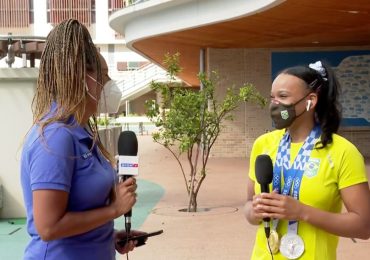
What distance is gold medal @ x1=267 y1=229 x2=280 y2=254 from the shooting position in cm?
270

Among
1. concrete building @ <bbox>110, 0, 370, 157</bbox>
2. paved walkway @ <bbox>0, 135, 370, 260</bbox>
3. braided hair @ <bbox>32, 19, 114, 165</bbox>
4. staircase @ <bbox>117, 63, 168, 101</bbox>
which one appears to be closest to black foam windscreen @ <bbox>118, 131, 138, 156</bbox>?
braided hair @ <bbox>32, 19, 114, 165</bbox>

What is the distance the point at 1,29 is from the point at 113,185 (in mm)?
58210

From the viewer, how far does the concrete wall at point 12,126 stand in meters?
10.1

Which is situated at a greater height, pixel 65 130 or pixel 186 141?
pixel 65 130

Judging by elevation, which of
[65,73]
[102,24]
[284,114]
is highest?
[102,24]

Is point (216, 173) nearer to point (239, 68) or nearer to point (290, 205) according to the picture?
point (239, 68)

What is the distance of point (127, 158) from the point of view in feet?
8.84

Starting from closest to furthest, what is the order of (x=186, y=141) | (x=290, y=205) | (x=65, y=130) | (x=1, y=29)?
(x=65, y=130) < (x=290, y=205) < (x=186, y=141) < (x=1, y=29)

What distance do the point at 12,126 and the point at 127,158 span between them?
7.90 m

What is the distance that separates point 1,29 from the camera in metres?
57.8

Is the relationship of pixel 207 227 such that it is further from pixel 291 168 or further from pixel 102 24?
pixel 102 24

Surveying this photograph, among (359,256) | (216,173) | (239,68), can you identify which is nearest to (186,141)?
(359,256)

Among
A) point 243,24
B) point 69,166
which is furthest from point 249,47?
point 69,166

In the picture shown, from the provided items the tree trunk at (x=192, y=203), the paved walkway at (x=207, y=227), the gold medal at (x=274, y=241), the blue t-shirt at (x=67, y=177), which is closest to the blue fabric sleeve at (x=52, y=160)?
the blue t-shirt at (x=67, y=177)
